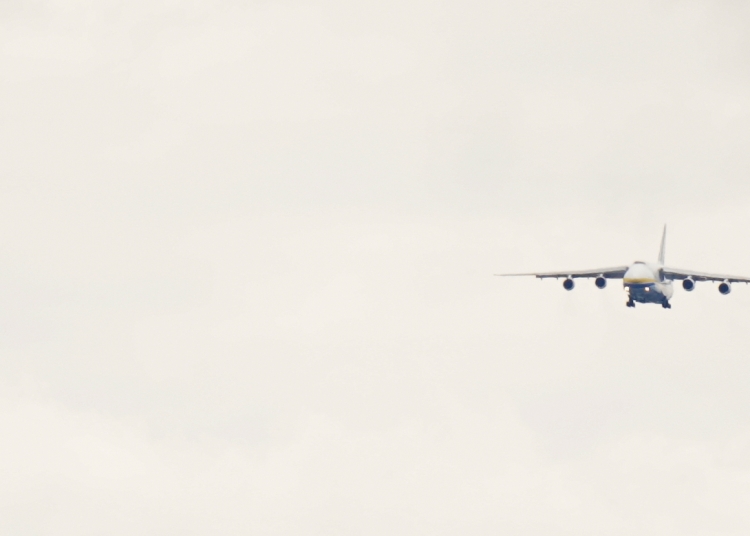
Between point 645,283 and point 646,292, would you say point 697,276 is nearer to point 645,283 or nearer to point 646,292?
point 646,292

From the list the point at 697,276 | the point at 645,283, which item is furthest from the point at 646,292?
the point at 697,276

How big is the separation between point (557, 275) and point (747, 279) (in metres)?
22.3

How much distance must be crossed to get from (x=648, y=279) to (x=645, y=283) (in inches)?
22.5

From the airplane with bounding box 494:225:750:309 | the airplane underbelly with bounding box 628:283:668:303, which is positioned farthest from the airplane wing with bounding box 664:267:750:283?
the airplane underbelly with bounding box 628:283:668:303

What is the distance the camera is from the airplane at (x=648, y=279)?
579ft

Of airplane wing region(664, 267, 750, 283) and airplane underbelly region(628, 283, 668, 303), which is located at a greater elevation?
airplane wing region(664, 267, 750, 283)

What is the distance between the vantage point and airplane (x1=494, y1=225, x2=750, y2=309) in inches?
6954

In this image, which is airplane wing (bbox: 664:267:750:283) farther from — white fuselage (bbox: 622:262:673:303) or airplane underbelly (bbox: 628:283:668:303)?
airplane underbelly (bbox: 628:283:668:303)

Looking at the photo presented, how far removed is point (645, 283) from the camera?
6934 inches

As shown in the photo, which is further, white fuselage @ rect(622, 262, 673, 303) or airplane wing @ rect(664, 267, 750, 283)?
airplane wing @ rect(664, 267, 750, 283)

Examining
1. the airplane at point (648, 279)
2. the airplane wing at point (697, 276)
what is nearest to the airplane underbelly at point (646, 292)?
the airplane at point (648, 279)

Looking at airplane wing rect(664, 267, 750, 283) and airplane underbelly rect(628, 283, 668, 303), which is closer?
airplane underbelly rect(628, 283, 668, 303)

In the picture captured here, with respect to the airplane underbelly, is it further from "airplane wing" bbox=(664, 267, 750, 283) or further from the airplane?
"airplane wing" bbox=(664, 267, 750, 283)

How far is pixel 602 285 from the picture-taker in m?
180
